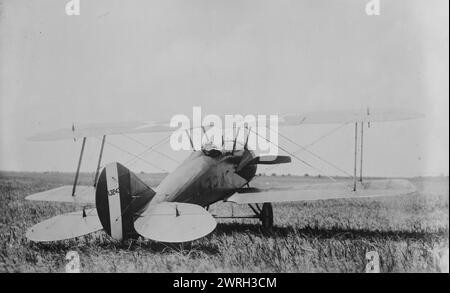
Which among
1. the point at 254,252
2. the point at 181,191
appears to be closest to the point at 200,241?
the point at 181,191

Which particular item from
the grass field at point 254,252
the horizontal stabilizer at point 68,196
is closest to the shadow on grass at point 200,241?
the grass field at point 254,252

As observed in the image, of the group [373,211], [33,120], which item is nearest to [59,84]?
[33,120]

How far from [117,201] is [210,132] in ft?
10.5

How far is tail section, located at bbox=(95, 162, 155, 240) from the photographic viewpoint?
6.33 meters

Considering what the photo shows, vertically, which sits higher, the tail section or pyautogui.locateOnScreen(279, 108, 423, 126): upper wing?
pyautogui.locateOnScreen(279, 108, 423, 126): upper wing

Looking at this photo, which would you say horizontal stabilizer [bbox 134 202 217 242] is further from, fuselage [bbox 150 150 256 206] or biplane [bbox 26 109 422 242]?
fuselage [bbox 150 150 256 206]

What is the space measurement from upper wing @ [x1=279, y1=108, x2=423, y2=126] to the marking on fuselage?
9.06ft

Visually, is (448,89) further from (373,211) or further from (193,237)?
(373,211)

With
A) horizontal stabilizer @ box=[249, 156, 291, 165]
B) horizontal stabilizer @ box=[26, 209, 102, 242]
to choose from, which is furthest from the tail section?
horizontal stabilizer @ box=[249, 156, 291, 165]

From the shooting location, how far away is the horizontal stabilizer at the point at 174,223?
5840 millimetres

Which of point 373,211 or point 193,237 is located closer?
point 193,237

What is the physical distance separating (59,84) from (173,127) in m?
2.47

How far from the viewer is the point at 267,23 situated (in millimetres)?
8156

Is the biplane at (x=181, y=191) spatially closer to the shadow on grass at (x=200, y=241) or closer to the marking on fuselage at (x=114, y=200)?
A: the marking on fuselage at (x=114, y=200)
